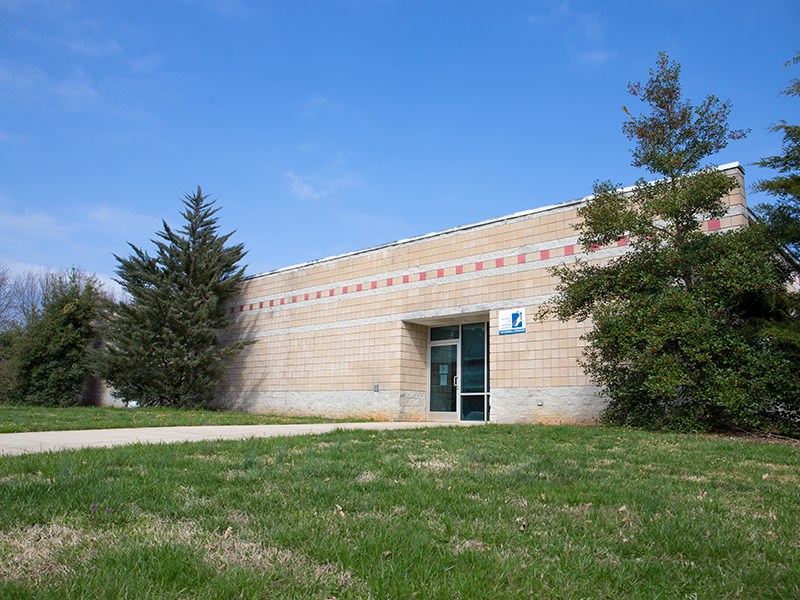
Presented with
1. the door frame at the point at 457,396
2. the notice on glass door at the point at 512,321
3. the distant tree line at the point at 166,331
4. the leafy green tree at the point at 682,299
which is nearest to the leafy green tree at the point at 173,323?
the distant tree line at the point at 166,331

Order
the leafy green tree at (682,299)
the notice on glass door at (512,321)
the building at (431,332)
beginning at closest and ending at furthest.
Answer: the leafy green tree at (682,299) < the building at (431,332) < the notice on glass door at (512,321)

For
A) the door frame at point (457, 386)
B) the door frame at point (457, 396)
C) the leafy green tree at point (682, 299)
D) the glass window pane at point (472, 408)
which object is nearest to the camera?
the leafy green tree at point (682, 299)

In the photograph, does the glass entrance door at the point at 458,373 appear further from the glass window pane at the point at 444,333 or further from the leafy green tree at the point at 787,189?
the leafy green tree at the point at 787,189

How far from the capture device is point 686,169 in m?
11.1

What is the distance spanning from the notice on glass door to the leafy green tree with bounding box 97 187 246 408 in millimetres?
10567

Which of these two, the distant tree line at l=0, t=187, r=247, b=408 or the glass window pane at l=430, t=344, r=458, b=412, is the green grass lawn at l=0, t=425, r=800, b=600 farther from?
the distant tree line at l=0, t=187, r=247, b=408

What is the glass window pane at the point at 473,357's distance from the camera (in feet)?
52.0

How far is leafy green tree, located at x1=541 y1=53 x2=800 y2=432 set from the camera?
9.20 metres

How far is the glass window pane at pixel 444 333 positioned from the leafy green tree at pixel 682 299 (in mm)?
5240

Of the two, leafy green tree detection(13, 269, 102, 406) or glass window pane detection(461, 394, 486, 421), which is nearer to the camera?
glass window pane detection(461, 394, 486, 421)

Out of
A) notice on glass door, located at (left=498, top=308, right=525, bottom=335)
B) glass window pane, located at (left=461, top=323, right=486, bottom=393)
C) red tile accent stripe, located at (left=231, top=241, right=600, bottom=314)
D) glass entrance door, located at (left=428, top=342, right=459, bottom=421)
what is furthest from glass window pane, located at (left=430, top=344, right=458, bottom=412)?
notice on glass door, located at (left=498, top=308, right=525, bottom=335)

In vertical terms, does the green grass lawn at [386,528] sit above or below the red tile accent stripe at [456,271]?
below

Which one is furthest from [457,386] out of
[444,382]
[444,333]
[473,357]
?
[444,333]

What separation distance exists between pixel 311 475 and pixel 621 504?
2.47 meters
